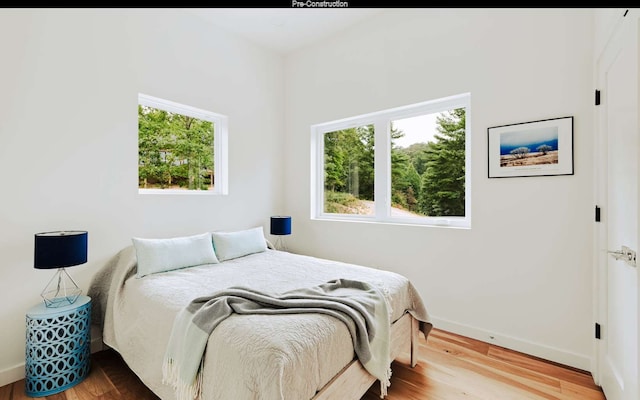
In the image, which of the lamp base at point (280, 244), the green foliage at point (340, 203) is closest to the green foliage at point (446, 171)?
the green foliage at point (340, 203)

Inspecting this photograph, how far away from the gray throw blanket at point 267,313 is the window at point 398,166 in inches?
A: 56.5

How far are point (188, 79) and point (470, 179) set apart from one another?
284 centimetres

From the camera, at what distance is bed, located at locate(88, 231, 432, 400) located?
122cm

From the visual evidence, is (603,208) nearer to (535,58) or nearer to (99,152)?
(535,58)

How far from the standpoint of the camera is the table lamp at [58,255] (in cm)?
180

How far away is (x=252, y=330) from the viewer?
133cm

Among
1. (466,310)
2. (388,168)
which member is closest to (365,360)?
(466,310)

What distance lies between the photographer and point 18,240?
1.99m

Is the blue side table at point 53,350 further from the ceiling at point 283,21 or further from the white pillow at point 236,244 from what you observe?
the ceiling at point 283,21

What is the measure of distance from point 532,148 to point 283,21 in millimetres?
2663

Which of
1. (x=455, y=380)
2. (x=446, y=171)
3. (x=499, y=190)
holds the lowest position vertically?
(x=455, y=380)

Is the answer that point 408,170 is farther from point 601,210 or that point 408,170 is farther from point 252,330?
point 252,330

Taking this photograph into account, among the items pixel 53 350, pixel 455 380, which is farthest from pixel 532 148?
pixel 53 350

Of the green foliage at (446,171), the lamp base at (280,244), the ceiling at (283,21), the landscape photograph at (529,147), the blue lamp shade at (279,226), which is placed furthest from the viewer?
the lamp base at (280,244)
